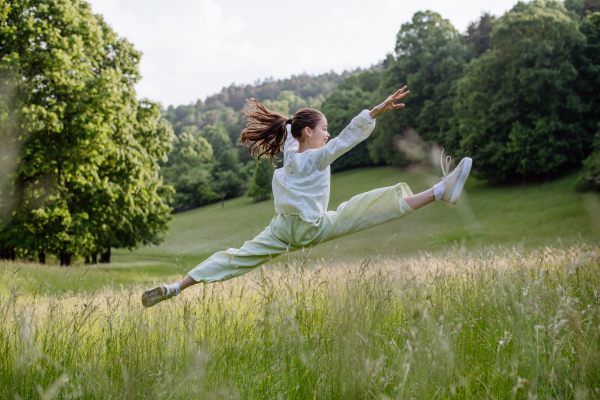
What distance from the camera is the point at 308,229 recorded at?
398 cm

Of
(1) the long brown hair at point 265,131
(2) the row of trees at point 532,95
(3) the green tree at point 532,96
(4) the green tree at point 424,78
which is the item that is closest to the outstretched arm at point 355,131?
(1) the long brown hair at point 265,131

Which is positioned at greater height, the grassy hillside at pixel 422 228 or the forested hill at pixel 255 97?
the forested hill at pixel 255 97

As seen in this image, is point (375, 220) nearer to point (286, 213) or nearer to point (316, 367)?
point (286, 213)

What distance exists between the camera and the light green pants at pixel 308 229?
389 cm

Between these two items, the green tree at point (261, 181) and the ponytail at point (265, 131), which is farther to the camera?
the green tree at point (261, 181)

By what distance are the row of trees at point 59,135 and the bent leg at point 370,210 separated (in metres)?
12.7

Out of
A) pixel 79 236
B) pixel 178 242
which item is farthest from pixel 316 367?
pixel 178 242

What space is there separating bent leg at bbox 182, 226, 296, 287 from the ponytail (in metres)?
1.45

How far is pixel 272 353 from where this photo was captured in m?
2.66

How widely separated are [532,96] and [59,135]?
28.9 metres

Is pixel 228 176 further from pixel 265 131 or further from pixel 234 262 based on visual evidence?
pixel 234 262

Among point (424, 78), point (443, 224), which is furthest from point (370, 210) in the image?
point (424, 78)

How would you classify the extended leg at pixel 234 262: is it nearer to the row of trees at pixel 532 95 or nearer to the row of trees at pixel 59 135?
the row of trees at pixel 59 135

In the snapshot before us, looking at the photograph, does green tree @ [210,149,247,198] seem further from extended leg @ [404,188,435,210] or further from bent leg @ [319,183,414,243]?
extended leg @ [404,188,435,210]
